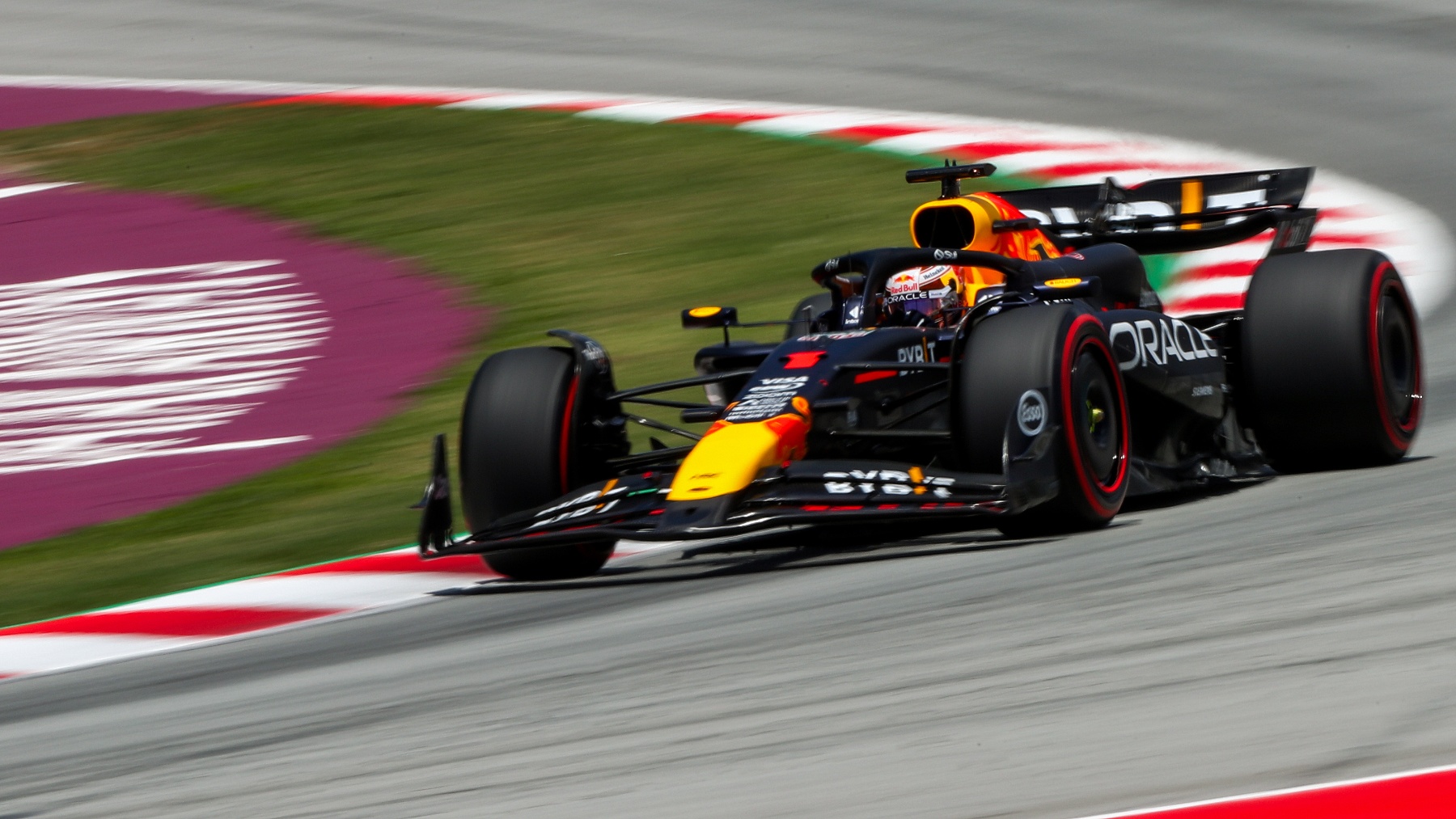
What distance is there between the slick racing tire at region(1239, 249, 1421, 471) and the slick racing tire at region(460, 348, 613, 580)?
247cm

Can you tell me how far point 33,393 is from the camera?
Answer: 1120 centimetres

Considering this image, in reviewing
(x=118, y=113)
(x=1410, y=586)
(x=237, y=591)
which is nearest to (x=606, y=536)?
(x=237, y=591)

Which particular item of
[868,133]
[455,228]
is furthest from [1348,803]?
[868,133]

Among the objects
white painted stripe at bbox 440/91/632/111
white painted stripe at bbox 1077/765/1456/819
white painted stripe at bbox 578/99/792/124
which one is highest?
white painted stripe at bbox 440/91/632/111

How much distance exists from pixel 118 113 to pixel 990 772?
56.4ft

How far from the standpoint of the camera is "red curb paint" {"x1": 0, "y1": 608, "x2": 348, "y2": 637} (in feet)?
22.2

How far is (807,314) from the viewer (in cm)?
821

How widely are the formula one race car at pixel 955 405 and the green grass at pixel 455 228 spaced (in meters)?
1.24

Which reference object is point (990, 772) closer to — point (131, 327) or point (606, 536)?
point (606, 536)

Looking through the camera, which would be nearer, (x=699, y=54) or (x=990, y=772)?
(x=990, y=772)

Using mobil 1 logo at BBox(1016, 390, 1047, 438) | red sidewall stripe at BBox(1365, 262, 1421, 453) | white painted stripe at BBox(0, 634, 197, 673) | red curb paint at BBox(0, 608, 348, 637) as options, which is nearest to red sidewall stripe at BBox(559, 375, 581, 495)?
red curb paint at BBox(0, 608, 348, 637)

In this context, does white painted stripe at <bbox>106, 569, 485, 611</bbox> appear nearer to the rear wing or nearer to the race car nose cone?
the race car nose cone

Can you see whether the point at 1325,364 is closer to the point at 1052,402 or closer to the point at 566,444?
the point at 1052,402

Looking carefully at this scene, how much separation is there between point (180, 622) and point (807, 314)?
2788 millimetres
